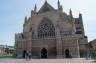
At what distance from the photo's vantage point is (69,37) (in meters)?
43.6

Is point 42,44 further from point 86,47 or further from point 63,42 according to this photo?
point 86,47

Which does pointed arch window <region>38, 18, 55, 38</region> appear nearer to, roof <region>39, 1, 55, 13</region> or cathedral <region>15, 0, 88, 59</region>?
cathedral <region>15, 0, 88, 59</region>

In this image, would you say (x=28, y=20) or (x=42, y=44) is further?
(x=28, y=20)

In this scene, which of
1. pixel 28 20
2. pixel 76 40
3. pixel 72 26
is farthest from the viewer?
pixel 28 20

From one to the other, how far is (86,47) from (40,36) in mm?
16276

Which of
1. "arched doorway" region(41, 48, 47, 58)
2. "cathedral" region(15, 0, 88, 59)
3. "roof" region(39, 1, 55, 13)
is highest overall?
"roof" region(39, 1, 55, 13)

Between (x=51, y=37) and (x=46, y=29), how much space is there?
4.41 m

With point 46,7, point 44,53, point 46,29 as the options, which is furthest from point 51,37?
point 46,7

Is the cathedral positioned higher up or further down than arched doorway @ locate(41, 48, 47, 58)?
higher up

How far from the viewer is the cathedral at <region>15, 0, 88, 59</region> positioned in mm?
43594

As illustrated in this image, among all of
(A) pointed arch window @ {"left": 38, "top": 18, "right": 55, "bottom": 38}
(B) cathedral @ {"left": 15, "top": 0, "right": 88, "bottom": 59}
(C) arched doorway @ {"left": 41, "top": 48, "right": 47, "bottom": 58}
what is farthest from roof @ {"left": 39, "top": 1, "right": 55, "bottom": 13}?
(C) arched doorway @ {"left": 41, "top": 48, "right": 47, "bottom": 58}

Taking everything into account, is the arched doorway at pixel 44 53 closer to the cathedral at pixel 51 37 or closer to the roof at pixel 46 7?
the cathedral at pixel 51 37

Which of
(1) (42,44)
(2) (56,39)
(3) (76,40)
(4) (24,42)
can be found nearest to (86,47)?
(3) (76,40)

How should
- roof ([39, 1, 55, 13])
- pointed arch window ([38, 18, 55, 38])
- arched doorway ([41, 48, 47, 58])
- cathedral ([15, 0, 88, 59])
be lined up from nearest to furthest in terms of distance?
cathedral ([15, 0, 88, 59]) → arched doorway ([41, 48, 47, 58]) → pointed arch window ([38, 18, 55, 38]) → roof ([39, 1, 55, 13])
